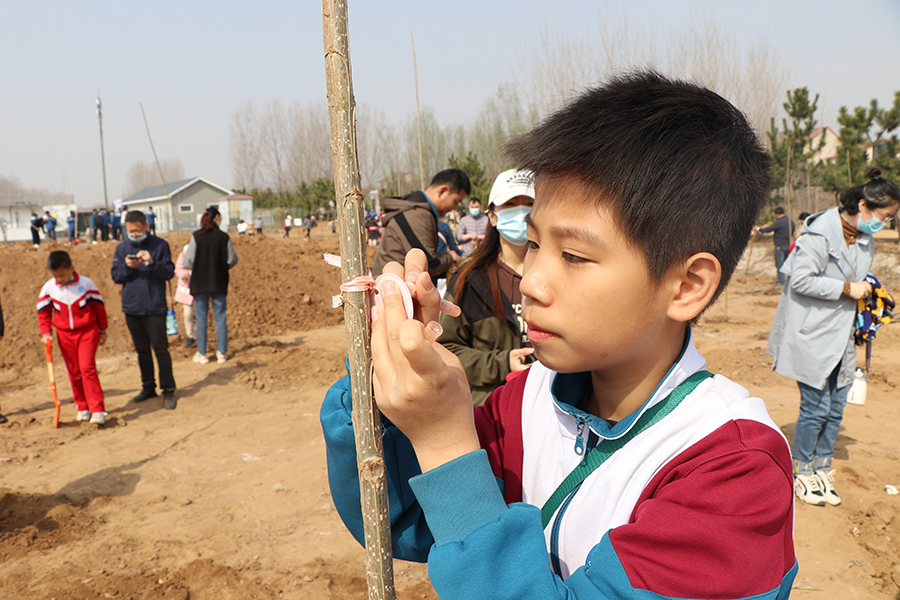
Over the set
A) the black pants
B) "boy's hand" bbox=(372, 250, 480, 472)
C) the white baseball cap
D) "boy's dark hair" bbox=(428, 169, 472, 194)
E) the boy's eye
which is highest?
"boy's dark hair" bbox=(428, 169, 472, 194)

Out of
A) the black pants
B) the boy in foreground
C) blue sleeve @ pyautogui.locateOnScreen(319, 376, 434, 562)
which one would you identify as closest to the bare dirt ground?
the black pants

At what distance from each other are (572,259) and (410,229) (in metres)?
3.89

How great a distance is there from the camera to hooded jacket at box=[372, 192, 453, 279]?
4.83 meters

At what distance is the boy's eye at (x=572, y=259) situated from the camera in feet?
3.24

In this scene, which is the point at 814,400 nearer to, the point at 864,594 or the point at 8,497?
the point at 864,594

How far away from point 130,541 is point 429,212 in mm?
3204

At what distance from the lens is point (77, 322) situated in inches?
243

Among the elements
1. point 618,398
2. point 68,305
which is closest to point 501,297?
point 618,398

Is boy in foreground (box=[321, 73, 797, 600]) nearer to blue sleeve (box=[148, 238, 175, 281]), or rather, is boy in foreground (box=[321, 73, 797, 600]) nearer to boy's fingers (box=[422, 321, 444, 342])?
boy's fingers (box=[422, 321, 444, 342])

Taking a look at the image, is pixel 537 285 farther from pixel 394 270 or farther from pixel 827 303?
pixel 827 303

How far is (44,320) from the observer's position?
621 cm

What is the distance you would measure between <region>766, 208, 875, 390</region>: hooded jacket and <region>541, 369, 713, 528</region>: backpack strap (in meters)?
3.55

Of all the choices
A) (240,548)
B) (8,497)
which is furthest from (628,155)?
(8,497)

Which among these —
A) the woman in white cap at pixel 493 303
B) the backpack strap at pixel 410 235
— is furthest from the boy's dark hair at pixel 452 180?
the woman in white cap at pixel 493 303
